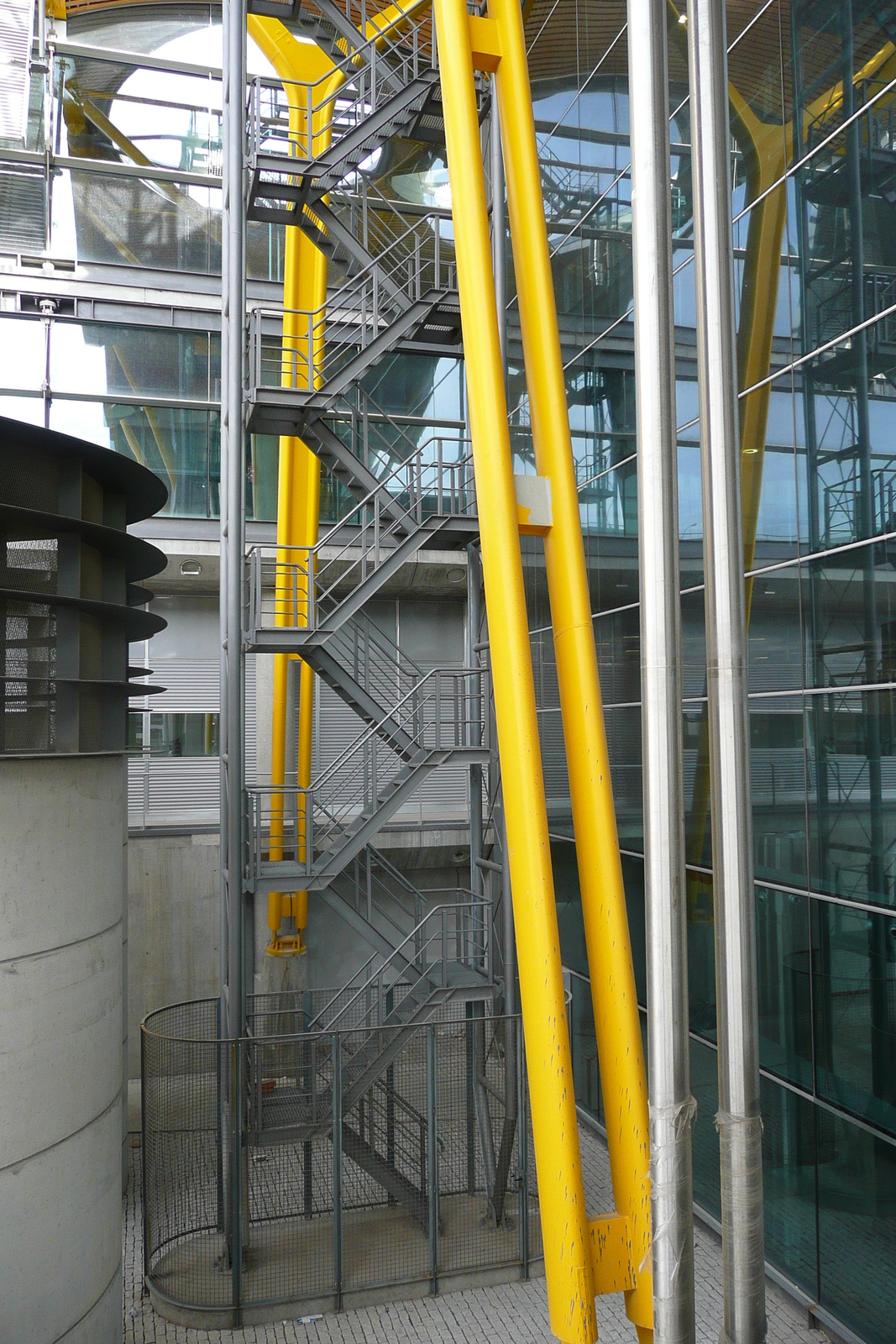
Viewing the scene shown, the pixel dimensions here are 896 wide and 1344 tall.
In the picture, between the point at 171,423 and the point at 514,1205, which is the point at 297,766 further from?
the point at 514,1205

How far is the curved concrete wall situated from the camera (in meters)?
6.16

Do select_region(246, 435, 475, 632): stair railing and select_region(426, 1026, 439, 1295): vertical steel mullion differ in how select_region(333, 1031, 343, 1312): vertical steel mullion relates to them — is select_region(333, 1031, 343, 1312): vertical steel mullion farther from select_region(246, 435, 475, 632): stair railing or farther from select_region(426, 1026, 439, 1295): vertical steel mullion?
select_region(246, 435, 475, 632): stair railing

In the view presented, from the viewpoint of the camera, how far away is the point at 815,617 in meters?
9.39

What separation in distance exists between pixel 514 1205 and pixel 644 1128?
6.21 meters

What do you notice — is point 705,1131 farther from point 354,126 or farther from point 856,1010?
point 354,126

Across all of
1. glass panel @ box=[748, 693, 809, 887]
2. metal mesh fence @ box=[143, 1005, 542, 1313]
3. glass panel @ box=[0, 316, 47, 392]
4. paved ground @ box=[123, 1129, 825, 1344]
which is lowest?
paved ground @ box=[123, 1129, 825, 1344]

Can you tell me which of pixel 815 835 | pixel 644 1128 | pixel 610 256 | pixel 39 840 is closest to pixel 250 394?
pixel 610 256

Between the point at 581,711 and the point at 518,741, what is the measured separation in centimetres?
62

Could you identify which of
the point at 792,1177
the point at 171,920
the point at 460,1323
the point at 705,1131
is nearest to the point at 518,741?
the point at 792,1177

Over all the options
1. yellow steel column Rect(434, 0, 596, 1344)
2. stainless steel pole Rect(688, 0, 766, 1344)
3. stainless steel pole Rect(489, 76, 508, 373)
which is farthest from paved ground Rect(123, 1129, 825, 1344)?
stainless steel pole Rect(489, 76, 508, 373)

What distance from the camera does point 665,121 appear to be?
4449 millimetres

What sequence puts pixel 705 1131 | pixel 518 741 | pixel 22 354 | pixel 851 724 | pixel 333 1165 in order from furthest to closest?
pixel 22 354
pixel 705 1131
pixel 333 1165
pixel 851 724
pixel 518 741

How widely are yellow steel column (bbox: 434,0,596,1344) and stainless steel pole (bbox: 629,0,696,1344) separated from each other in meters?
1.45

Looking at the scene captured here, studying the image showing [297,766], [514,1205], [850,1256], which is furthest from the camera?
[297,766]
